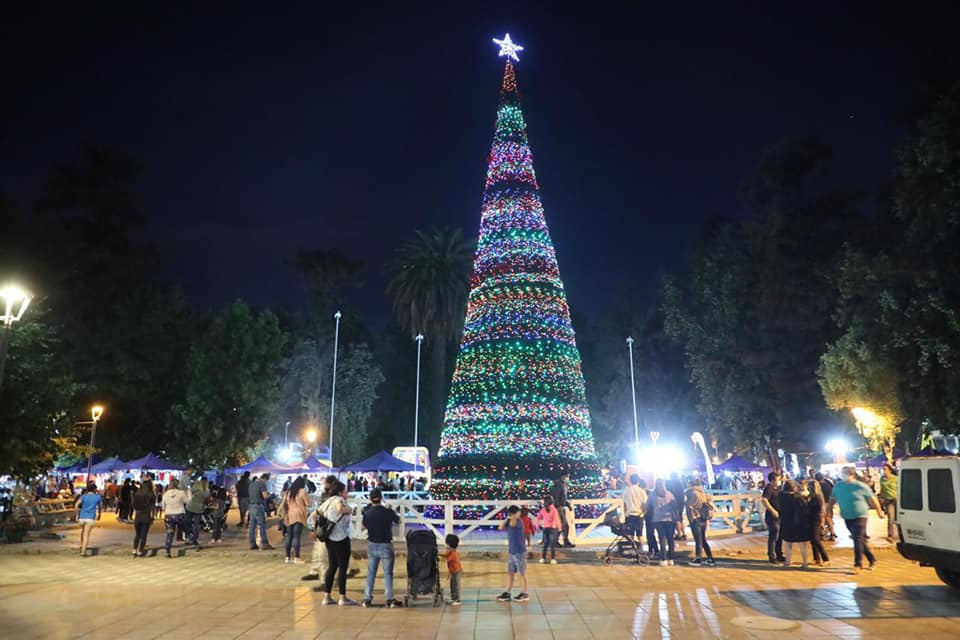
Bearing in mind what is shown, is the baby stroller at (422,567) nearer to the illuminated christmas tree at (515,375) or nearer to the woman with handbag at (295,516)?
the woman with handbag at (295,516)

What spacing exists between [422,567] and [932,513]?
769 cm

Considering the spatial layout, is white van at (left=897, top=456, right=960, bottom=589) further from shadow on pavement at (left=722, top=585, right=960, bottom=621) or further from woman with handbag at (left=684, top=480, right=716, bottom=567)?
woman with handbag at (left=684, top=480, right=716, bottom=567)

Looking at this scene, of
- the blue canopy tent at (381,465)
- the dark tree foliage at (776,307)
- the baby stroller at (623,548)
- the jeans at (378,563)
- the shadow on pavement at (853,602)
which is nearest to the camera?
the shadow on pavement at (853,602)

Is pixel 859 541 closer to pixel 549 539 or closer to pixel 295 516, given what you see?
pixel 549 539

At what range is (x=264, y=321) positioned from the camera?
43.1 meters

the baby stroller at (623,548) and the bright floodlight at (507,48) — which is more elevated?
the bright floodlight at (507,48)

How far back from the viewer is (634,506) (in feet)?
48.0

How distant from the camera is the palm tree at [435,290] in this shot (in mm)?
49125

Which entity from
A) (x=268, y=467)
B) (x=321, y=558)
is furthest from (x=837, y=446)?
(x=321, y=558)

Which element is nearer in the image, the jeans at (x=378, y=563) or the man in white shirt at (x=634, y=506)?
the jeans at (x=378, y=563)

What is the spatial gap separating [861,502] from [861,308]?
671 inches

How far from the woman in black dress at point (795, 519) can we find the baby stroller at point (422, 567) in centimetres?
680

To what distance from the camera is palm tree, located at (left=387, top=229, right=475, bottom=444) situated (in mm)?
49125

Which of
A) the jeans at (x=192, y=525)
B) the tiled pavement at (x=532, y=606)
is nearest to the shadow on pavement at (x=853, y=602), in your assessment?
the tiled pavement at (x=532, y=606)
